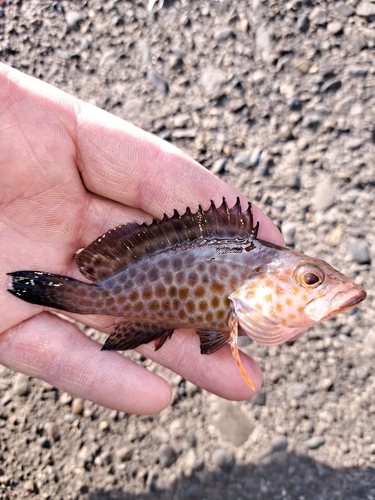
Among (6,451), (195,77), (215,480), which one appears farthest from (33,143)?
(215,480)

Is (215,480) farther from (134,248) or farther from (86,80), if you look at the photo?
(86,80)

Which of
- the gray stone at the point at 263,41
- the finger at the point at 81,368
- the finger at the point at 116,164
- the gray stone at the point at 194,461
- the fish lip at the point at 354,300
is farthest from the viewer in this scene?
the gray stone at the point at 263,41

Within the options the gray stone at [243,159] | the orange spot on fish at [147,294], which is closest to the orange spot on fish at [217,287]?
the orange spot on fish at [147,294]

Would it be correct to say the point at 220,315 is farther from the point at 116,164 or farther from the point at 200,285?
the point at 116,164

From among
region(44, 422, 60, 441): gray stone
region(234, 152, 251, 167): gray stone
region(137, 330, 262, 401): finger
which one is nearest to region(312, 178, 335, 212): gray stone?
region(234, 152, 251, 167): gray stone

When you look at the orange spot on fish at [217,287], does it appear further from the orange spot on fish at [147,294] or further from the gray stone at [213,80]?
the gray stone at [213,80]
